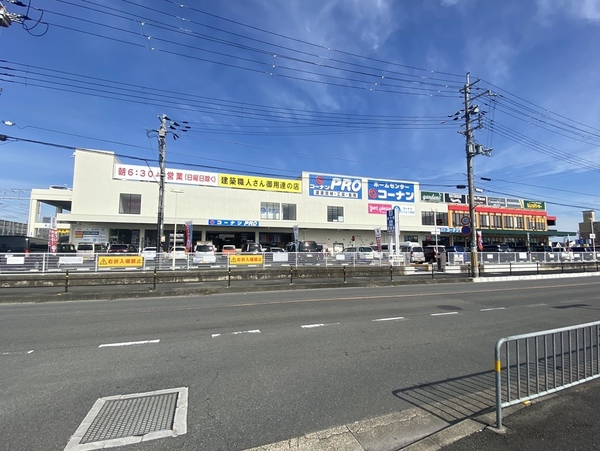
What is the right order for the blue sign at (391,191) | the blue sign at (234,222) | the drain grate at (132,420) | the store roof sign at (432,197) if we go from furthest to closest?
1. the store roof sign at (432,197)
2. the blue sign at (391,191)
3. the blue sign at (234,222)
4. the drain grate at (132,420)

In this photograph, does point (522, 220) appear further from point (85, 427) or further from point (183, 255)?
point (85, 427)

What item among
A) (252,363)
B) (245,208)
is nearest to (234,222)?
(245,208)

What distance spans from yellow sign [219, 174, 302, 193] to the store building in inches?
6.0

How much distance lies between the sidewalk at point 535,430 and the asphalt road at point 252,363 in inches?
10.7

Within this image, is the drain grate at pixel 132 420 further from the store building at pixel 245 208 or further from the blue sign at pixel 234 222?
the blue sign at pixel 234 222

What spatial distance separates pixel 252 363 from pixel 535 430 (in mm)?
3895

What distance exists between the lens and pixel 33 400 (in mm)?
4289

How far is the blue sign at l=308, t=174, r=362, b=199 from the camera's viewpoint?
5672 cm

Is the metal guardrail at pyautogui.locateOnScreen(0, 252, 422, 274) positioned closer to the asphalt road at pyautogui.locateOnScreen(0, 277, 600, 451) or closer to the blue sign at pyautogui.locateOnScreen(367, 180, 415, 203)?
the asphalt road at pyautogui.locateOnScreen(0, 277, 600, 451)

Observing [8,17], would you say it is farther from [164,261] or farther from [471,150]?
[471,150]

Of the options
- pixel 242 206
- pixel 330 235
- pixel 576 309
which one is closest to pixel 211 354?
pixel 576 309

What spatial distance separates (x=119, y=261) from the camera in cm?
2192

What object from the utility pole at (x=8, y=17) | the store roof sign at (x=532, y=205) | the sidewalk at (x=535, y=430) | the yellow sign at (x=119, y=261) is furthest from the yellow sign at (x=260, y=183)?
the store roof sign at (x=532, y=205)

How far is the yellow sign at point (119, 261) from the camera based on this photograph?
71.5ft
